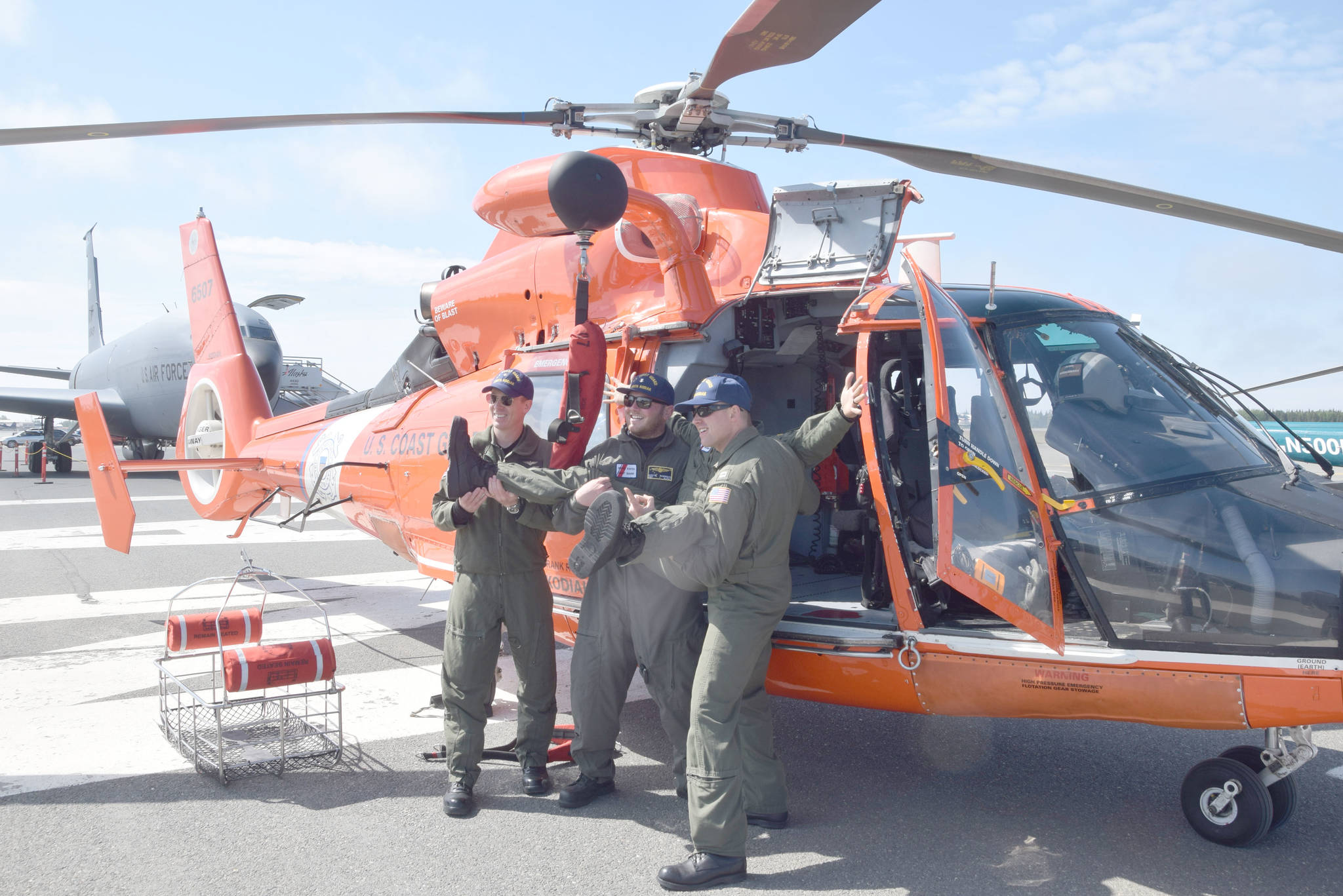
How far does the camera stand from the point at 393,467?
614 cm

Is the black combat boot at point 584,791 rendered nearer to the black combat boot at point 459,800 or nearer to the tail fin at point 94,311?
the black combat boot at point 459,800

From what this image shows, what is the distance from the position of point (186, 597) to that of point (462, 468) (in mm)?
6142

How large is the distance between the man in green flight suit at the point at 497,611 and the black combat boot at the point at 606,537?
0.66 meters

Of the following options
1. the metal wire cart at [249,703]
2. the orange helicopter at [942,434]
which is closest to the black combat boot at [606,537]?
the orange helicopter at [942,434]

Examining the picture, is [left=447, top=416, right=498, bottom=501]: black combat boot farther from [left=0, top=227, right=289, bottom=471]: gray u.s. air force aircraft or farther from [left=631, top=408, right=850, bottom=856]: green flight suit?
[left=0, top=227, right=289, bottom=471]: gray u.s. air force aircraft

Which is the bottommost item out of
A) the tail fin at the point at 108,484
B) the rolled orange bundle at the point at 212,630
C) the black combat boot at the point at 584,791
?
the black combat boot at the point at 584,791

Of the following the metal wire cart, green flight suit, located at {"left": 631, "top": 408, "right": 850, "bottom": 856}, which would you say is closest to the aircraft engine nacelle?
green flight suit, located at {"left": 631, "top": 408, "right": 850, "bottom": 856}

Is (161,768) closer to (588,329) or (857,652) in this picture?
(588,329)

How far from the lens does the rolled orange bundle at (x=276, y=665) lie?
171 inches

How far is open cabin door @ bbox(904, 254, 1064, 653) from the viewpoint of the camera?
3.32 metres

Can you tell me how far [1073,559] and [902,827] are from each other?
1.34 m

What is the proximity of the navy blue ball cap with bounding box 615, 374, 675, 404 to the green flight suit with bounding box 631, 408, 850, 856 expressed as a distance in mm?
492

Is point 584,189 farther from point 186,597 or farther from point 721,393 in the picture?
point 186,597

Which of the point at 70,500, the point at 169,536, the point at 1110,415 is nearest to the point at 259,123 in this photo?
the point at 1110,415
